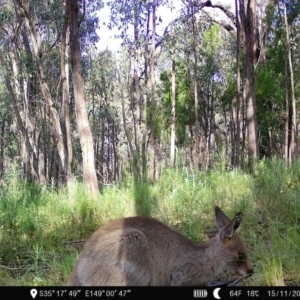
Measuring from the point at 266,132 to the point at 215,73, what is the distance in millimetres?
8783

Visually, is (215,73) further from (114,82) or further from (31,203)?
(31,203)

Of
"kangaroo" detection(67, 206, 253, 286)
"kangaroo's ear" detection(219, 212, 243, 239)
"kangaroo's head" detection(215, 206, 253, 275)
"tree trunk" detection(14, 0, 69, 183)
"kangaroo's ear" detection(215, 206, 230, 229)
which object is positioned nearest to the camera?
"kangaroo" detection(67, 206, 253, 286)

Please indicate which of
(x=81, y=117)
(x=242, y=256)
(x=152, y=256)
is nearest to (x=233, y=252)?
(x=242, y=256)

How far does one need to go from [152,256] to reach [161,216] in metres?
2.98

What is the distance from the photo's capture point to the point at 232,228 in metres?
3.59

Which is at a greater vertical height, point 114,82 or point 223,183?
point 114,82

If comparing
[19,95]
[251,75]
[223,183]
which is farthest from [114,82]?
[223,183]

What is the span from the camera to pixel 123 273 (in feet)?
10.8

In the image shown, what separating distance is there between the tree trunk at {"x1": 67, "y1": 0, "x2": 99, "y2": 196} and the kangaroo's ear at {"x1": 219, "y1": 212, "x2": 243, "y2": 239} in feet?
21.0

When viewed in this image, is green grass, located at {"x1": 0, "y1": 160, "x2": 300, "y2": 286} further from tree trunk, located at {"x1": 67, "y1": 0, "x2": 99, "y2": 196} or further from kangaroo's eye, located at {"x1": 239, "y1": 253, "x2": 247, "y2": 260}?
tree trunk, located at {"x1": 67, "y1": 0, "x2": 99, "y2": 196}

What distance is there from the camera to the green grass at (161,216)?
174 inches

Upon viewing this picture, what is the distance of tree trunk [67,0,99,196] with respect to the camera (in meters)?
10.3
